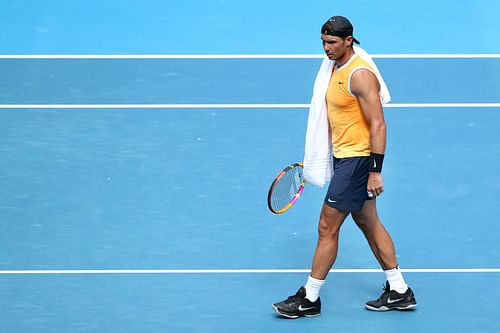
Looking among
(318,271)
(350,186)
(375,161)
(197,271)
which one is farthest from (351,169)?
(197,271)

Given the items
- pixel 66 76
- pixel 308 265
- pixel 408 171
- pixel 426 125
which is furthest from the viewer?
pixel 66 76

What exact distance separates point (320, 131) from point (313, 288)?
1.14m

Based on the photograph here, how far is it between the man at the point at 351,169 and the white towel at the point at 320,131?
49mm

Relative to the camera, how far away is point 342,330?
8.76 meters

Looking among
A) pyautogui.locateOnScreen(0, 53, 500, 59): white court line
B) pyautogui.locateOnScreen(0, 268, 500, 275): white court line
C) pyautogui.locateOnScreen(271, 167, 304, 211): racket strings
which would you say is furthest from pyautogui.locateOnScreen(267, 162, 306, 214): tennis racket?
pyautogui.locateOnScreen(0, 53, 500, 59): white court line

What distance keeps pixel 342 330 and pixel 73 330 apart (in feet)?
6.25

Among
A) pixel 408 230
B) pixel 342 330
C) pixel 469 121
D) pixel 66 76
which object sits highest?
pixel 66 76

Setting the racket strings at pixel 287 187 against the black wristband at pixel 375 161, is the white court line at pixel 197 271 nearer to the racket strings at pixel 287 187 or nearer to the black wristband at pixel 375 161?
the racket strings at pixel 287 187

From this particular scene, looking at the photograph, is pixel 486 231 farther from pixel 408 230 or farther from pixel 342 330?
pixel 342 330

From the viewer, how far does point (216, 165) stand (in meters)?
11.4

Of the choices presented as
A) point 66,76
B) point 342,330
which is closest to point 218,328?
point 342,330

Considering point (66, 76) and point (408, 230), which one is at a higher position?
point (66, 76)

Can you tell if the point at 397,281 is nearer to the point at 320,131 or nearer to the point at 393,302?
the point at 393,302

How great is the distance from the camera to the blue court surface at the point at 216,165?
363 inches
